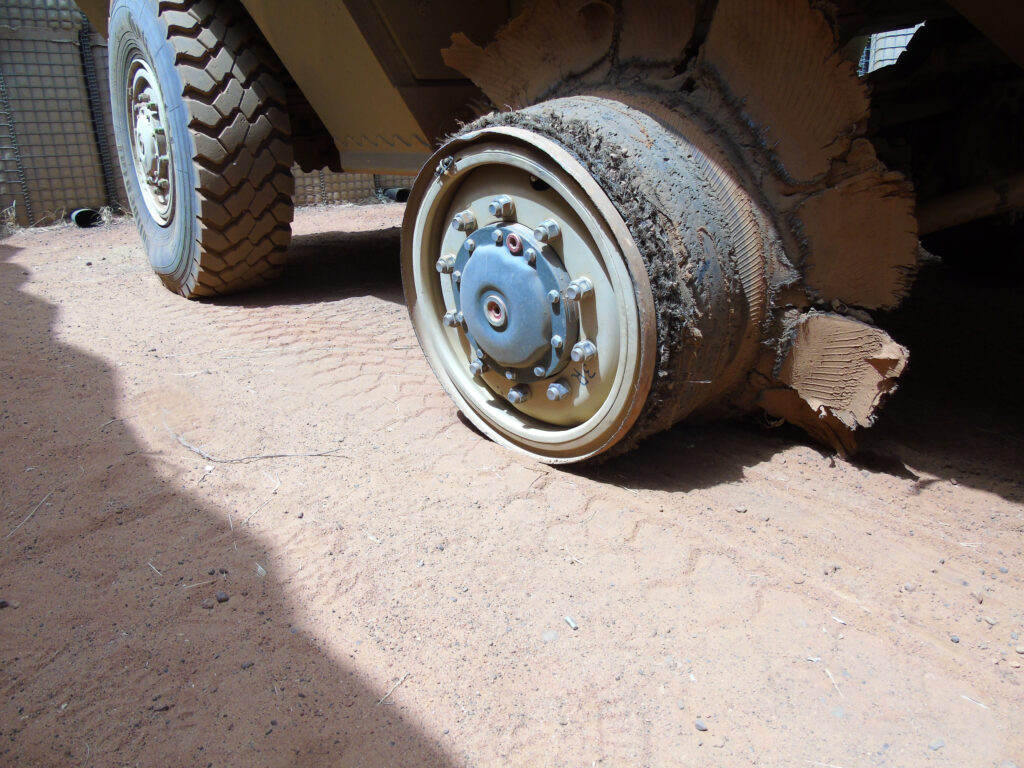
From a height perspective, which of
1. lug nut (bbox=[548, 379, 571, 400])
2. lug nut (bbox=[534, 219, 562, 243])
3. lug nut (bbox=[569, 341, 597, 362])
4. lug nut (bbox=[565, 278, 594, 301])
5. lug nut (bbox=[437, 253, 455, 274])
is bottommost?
lug nut (bbox=[548, 379, 571, 400])

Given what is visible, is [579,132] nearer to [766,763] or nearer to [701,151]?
[701,151]

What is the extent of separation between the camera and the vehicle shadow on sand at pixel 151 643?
4.10ft

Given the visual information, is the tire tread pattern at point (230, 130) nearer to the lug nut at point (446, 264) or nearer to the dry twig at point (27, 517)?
the lug nut at point (446, 264)

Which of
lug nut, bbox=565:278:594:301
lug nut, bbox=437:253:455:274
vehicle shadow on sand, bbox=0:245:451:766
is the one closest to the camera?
vehicle shadow on sand, bbox=0:245:451:766

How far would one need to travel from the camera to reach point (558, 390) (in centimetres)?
198

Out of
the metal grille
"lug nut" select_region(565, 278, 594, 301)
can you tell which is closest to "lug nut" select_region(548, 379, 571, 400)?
"lug nut" select_region(565, 278, 594, 301)

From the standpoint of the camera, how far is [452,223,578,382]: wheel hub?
191 cm

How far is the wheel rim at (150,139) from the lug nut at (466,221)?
2094 mm

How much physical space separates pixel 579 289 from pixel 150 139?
2.83 meters

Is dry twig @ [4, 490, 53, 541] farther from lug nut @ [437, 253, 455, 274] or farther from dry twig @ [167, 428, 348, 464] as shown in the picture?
lug nut @ [437, 253, 455, 274]

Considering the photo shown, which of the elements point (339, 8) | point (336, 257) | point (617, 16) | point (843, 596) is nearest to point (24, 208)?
point (336, 257)

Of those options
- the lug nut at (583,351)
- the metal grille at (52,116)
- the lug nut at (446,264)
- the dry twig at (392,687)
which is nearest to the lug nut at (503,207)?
the lug nut at (446,264)

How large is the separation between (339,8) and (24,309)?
2.15 meters

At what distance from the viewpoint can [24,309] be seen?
3.58m
